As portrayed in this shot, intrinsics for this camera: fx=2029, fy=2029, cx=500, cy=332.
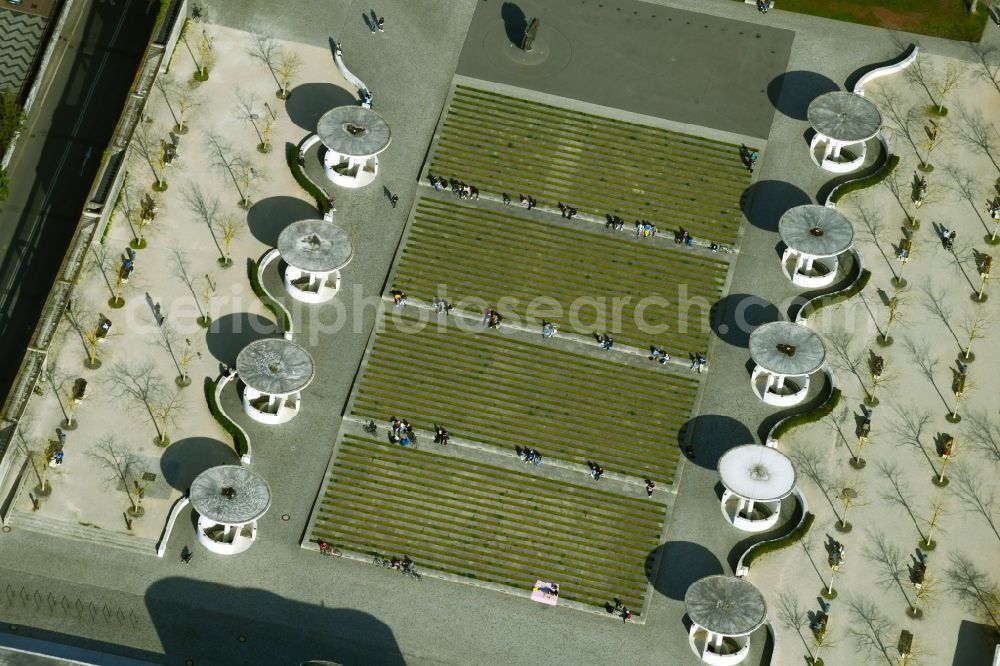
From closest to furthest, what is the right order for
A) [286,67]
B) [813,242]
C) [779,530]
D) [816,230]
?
1. [779,530]
2. [813,242]
3. [816,230]
4. [286,67]

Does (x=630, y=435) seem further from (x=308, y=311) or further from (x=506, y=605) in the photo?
(x=308, y=311)

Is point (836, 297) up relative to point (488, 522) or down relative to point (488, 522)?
up

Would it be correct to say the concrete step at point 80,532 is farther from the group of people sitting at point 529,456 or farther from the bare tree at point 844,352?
the bare tree at point 844,352

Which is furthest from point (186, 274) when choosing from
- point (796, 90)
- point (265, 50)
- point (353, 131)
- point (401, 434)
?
point (796, 90)

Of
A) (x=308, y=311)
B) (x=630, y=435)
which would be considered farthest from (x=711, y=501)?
(x=308, y=311)

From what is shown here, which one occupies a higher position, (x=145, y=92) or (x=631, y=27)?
(x=631, y=27)

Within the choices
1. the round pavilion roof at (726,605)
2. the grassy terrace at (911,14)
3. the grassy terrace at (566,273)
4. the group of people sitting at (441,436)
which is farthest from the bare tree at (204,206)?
the grassy terrace at (911,14)

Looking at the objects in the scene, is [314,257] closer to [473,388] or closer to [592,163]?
[473,388]
